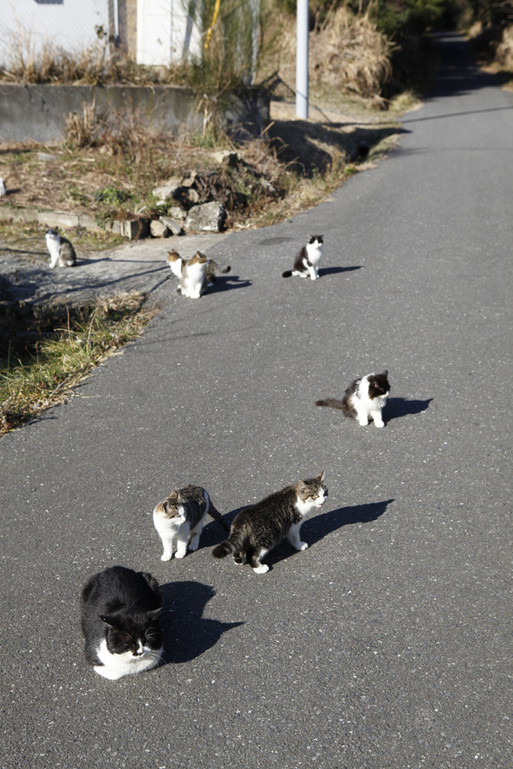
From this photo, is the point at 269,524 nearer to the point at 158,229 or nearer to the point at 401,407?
the point at 401,407

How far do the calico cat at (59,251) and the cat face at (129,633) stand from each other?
719 centimetres

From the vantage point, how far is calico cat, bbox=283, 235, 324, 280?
816 centimetres

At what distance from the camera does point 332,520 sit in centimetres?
426

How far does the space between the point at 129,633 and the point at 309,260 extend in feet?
20.3

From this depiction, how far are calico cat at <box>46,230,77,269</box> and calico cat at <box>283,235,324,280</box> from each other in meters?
3.28

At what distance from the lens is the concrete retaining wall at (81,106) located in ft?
43.0

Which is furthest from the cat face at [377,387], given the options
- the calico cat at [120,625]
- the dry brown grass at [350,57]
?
the dry brown grass at [350,57]

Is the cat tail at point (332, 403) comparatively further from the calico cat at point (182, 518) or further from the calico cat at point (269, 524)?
the calico cat at point (182, 518)

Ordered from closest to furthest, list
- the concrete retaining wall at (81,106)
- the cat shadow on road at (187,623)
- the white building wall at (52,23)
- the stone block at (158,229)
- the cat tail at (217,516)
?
1. the cat shadow on road at (187,623)
2. the cat tail at (217,516)
3. the stone block at (158,229)
4. the concrete retaining wall at (81,106)
5. the white building wall at (52,23)

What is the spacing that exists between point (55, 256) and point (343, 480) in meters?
6.50

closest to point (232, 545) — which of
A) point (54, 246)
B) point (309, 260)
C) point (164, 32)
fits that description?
point (309, 260)

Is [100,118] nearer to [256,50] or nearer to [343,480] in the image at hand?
[256,50]

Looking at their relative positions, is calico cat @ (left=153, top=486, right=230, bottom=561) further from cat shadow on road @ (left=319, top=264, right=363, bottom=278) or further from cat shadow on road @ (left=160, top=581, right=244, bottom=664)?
cat shadow on road @ (left=319, top=264, right=363, bottom=278)

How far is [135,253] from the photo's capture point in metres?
10.0
